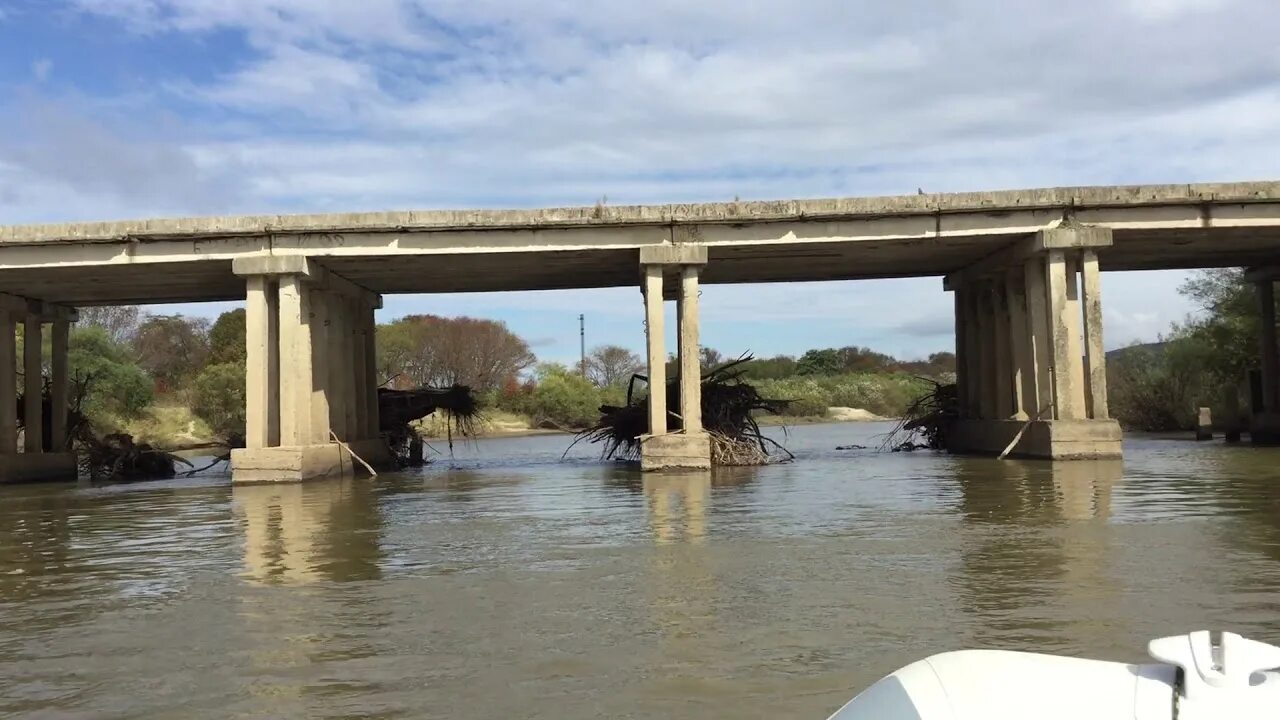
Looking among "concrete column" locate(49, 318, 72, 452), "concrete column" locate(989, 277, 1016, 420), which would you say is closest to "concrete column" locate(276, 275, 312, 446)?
"concrete column" locate(49, 318, 72, 452)

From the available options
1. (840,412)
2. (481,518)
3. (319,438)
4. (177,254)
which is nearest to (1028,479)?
(481,518)

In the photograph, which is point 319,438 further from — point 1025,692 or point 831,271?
point 1025,692

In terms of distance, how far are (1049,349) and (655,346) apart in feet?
27.2

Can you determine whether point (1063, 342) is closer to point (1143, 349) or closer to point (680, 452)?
point (680, 452)

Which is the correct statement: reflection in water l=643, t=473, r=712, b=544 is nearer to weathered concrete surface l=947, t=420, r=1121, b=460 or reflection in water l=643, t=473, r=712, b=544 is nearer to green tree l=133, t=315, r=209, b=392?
weathered concrete surface l=947, t=420, r=1121, b=460

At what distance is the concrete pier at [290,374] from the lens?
863 inches

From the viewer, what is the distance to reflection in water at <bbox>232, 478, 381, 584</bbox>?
9.54 metres

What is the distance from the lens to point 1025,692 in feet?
7.40

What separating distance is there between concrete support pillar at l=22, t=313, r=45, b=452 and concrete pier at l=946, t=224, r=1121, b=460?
79.6ft

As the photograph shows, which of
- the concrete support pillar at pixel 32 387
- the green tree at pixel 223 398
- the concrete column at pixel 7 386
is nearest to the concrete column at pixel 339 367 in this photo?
the concrete column at pixel 7 386

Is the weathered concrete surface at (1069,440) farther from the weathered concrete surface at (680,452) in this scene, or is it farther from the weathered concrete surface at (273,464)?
the weathered concrete surface at (273,464)

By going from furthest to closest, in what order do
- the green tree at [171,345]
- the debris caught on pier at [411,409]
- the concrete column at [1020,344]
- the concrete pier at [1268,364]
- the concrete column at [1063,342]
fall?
the green tree at [171,345] → the debris caught on pier at [411,409] → the concrete pier at [1268,364] → the concrete column at [1020,344] → the concrete column at [1063,342]

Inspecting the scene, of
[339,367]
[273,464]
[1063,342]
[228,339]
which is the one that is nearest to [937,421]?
[1063,342]

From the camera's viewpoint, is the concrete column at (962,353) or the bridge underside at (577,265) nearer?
the bridge underside at (577,265)
